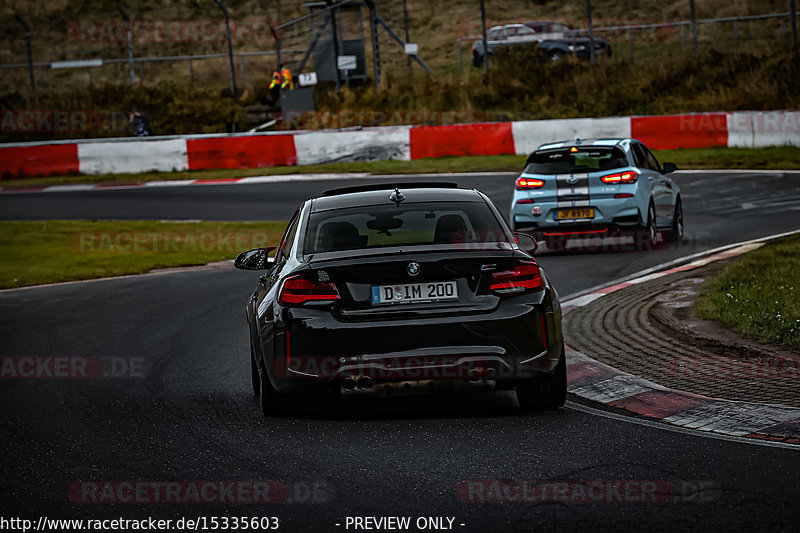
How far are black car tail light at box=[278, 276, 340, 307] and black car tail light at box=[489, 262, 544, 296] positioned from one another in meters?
0.93

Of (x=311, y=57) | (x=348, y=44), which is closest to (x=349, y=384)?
(x=348, y=44)

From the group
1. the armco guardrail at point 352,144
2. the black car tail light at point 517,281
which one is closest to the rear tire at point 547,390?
the black car tail light at point 517,281

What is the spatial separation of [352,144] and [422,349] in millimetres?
24913

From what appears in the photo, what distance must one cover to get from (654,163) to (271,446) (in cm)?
1209

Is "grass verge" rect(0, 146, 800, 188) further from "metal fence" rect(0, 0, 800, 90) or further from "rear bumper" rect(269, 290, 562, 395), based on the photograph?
"rear bumper" rect(269, 290, 562, 395)

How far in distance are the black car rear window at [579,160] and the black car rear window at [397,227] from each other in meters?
8.70

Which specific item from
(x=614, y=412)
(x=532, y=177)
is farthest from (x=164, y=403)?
(x=532, y=177)

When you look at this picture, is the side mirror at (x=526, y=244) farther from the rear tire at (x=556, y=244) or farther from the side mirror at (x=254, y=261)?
the rear tire at (x=556, y=244)

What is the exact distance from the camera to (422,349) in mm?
6957

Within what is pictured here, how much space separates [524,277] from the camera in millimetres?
7145

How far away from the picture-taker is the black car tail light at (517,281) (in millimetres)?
7070

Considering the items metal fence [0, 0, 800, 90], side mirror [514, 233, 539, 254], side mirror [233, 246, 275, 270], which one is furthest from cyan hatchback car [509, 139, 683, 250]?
metal fence [0, 0, 800, 90]

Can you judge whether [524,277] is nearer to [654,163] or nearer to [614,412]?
[614,412]

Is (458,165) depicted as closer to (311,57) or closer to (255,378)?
(311,57)
